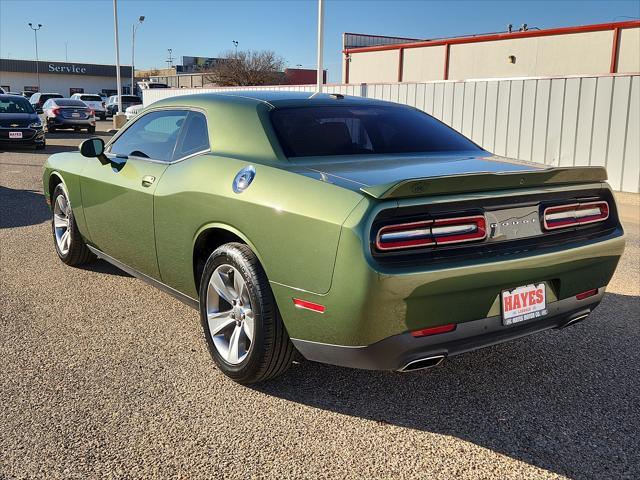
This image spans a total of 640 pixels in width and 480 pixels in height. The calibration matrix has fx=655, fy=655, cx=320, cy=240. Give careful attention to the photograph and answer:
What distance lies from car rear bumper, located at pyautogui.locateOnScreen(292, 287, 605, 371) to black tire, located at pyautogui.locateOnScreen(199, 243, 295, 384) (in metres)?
0.16

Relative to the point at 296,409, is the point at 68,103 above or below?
above

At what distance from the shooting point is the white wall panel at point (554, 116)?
10.9 meters

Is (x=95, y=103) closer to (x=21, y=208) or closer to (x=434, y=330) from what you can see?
(x=21, y=208)

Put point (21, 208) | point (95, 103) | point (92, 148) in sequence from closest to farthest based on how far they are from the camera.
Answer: point (92, 148) → point (21, 208) → point (95, 103)

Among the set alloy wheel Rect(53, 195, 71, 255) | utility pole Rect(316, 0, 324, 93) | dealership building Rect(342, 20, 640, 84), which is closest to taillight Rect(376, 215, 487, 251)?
alloy wheel Rect(53, 195, 71, 255)

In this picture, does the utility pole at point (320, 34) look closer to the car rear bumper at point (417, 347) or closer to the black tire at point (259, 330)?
the black tire at point (259, 330)

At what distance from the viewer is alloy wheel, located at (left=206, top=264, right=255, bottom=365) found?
3391 mm

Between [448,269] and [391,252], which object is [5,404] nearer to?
[391,252]

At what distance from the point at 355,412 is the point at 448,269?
92cm

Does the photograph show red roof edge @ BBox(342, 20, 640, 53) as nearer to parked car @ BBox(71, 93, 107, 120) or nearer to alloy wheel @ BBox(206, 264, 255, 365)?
alloy wheel @ BBox(206, 264, 255, 365)

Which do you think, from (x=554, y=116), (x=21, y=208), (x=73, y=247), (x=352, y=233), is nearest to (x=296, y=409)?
(x=352, y=233)

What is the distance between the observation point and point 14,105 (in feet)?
63.2

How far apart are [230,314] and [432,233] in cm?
126

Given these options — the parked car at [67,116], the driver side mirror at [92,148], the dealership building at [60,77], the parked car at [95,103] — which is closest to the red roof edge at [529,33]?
the parked car at [67,116]
